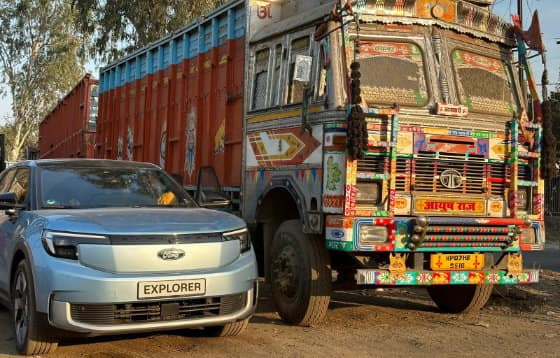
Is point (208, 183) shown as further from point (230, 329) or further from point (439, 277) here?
point (439, 277)

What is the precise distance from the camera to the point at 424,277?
6090 millimetres

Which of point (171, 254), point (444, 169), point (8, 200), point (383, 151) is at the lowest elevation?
point (171, 254)

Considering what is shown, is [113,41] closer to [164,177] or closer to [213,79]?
[213,79]

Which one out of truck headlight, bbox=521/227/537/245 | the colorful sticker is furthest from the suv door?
truck headlight, bbox=521/227/537/245

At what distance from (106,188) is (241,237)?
56.4 inches

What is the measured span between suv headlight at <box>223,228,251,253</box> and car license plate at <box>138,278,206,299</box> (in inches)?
18.5

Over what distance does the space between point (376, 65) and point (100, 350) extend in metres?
3.49

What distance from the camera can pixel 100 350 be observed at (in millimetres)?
5414

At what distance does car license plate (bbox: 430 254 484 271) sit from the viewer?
621 cm

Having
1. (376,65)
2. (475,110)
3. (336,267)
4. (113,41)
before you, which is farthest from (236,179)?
(113,41)

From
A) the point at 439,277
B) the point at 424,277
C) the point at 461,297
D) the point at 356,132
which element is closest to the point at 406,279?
the point at 424,277

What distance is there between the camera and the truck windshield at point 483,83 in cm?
672

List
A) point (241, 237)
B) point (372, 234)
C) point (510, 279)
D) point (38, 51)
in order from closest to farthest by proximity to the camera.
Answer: point (241, 237) → point (372, 234) → point (510, 279) → point (38, 51)

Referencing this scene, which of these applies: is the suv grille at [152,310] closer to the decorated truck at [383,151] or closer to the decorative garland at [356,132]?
the decorated truck at [383,151]
